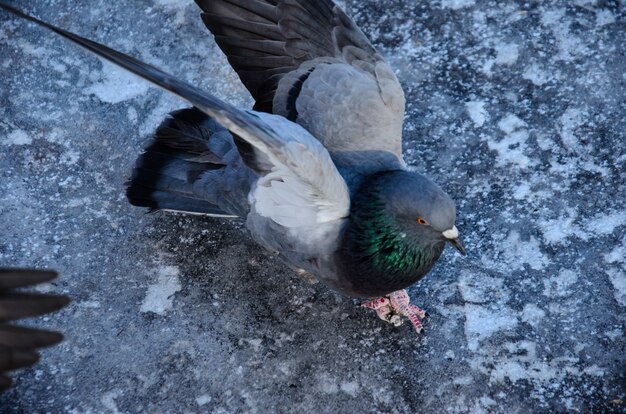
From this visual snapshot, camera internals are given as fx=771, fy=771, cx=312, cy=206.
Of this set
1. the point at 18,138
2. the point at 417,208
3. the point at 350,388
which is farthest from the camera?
the point at 18,138

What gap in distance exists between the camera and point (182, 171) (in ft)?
13.6

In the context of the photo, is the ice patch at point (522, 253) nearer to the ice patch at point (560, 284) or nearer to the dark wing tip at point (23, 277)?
the ice patch at point (560, 284)

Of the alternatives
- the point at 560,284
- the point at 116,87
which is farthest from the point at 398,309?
the point at 116,87

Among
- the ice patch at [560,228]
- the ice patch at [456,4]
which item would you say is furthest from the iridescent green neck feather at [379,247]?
the ice patch at [456,4]

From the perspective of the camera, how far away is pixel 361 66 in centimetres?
389

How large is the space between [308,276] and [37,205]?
61.3 inches

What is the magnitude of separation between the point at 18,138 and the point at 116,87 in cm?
66

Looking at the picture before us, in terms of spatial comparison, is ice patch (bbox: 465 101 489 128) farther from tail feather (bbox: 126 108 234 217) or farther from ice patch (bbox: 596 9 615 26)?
tail feather (bbox: 126 108 234 217)

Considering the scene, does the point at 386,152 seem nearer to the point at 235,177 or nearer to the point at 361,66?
the point at 361,66

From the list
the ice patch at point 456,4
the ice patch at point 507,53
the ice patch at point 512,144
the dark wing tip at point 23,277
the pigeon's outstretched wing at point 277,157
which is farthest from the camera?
the ice patch at point 456,4

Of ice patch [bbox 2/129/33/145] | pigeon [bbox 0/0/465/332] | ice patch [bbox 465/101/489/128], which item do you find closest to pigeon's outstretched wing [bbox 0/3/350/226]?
pigeon [bbox 0/0/465/332]

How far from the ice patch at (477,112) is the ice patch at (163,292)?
1.92m

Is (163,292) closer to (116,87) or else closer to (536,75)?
(116,87)

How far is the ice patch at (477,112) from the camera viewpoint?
14.7 feet
